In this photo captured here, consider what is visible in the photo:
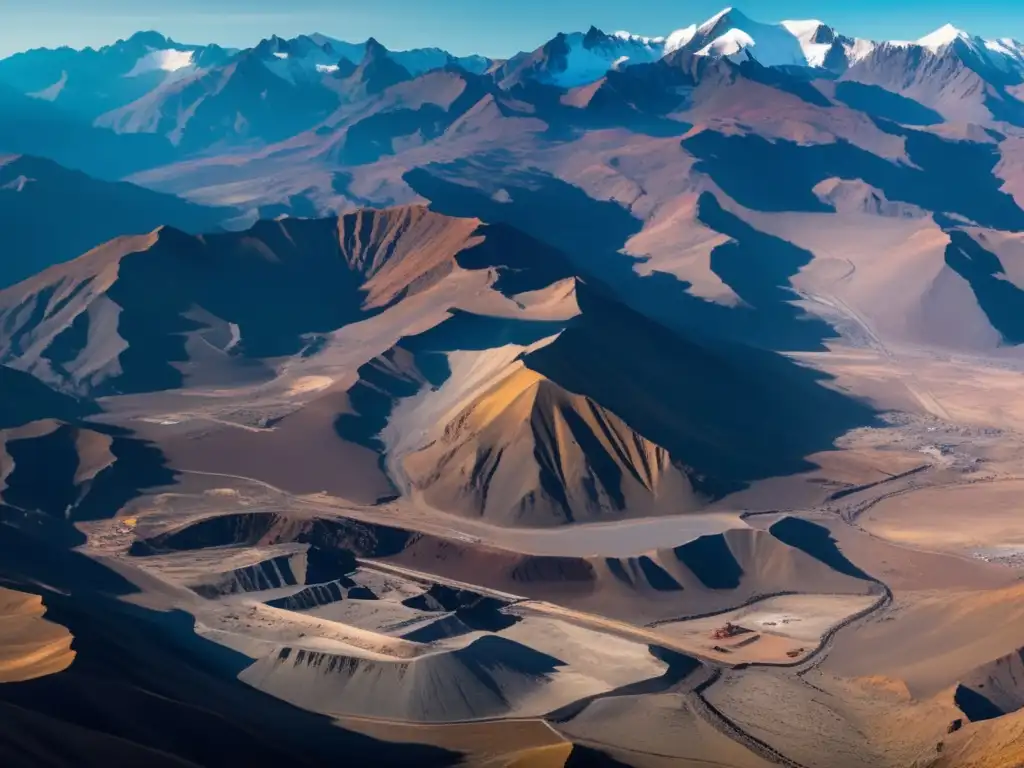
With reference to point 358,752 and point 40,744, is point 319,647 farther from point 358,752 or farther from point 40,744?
point 40,744

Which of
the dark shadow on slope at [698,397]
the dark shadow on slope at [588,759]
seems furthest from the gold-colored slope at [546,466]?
the dark shadow on slope at [588,759]

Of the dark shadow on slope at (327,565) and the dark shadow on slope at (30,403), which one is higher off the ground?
the dark shadow on slope at (30,403)

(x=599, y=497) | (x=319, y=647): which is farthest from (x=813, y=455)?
(x=319, y=647)

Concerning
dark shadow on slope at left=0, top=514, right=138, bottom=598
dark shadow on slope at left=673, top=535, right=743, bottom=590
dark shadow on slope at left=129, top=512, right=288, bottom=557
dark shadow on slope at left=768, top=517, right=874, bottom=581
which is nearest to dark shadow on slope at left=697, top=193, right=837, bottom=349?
dark shadow on slope at left=768, top=517, right=874, bottom=581

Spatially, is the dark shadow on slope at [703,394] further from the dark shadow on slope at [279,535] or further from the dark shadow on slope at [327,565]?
the dark shadow on slope at [327,565]

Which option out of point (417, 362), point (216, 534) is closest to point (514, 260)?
point (417, 362)

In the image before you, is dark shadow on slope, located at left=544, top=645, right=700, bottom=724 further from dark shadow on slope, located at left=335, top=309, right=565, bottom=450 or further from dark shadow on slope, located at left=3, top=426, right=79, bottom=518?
dark shadow on slope, located at left=3, top=426, right=79, bottom=518
